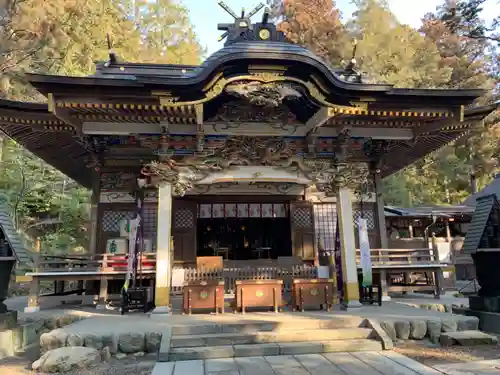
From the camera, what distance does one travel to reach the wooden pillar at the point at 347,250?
858 centimetres

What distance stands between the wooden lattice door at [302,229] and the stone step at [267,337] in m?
5.16

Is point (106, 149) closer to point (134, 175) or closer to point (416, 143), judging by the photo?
point (134, 175)

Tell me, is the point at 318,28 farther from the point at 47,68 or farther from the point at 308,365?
the point at 308,365

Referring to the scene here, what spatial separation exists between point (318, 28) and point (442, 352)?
30344 mm

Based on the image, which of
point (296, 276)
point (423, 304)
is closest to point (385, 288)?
point (423, 304)

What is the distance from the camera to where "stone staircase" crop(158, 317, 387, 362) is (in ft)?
18.8

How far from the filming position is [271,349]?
578 cm

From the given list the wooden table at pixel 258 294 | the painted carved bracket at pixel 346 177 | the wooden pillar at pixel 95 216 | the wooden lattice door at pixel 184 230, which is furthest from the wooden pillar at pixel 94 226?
the painted carved bracket at pixel 346 177

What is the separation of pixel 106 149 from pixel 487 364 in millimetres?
9765

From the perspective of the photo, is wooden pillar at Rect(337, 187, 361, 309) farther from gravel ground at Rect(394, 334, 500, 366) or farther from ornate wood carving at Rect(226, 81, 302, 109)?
ornate wood carving at Rect(226, 81, 302, 109)

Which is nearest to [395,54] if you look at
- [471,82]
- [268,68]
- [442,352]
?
[471,82]

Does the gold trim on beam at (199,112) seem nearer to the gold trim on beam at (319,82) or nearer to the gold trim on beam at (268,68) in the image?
the gold trim on beam at (268,68)

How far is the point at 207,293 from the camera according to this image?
7832 mm

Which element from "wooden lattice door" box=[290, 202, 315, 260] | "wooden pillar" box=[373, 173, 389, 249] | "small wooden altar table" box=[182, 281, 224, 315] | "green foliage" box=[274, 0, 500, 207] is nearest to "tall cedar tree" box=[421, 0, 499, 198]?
"green foliage" box=[274, 0, 500, 207]
